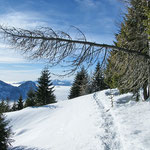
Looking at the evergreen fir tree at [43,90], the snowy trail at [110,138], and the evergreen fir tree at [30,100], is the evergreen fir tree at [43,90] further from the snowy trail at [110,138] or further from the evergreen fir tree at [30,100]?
the snowy trail at [110,138]

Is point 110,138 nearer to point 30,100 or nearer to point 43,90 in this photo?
point 43,90

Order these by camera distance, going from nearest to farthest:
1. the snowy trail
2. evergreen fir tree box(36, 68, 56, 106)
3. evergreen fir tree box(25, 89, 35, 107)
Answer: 1. the snowy trail
2. evergreen fir tree box(36, 68, 56, 106)
3. evergreen fir tree box(25, 89, 35, 107)

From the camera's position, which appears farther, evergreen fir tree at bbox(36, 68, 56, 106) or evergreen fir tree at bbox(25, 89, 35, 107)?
evergreen fir tree at bbox(25, 89, 35, 107)

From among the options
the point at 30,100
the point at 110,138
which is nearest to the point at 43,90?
the point at 30,100

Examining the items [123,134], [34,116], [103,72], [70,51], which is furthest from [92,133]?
[34,116]

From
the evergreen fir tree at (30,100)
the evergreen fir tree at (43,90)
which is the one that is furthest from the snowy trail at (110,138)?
the evergreen fir tree at (30,100)

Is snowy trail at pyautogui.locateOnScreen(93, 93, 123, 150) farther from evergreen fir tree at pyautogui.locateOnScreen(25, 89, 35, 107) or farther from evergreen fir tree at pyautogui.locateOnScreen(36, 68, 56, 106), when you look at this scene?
evergreen fir tree at pyautogui.locateOnScreen(25, 89, 35, 107)

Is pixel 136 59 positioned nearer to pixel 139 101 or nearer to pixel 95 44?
pixel 95 44

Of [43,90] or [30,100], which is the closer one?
[43,90]

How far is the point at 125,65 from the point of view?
3.80 m

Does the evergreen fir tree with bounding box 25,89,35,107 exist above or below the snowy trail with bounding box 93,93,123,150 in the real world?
below

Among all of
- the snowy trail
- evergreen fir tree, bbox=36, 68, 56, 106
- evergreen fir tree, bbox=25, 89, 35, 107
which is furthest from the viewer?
evergreen fir tree, bbox=25, 89, 35, 107

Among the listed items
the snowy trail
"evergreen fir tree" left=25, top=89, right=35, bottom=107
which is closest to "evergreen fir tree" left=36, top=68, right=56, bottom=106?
"evergreen fir tree" left=25, top=89, right=35, bottom=107

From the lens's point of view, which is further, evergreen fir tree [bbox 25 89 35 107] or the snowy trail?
evergreen fir tree [bbox 25 89 35 107]
